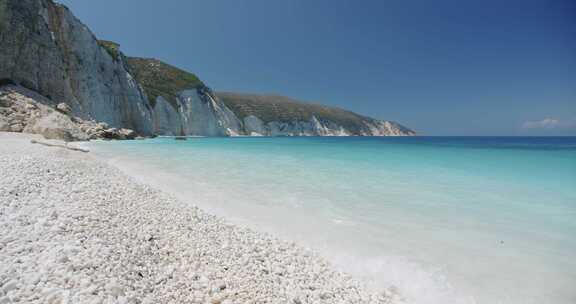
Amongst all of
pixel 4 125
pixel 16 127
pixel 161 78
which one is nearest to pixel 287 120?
pixel 161 78

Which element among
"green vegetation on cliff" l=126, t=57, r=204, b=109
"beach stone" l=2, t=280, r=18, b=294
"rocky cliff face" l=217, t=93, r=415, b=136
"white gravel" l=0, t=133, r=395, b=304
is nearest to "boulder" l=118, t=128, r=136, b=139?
"green vegetation on cliff" l=126, t=57, r=204, b=109

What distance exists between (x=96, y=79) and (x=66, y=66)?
5.48 m

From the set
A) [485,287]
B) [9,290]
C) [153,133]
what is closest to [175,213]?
[9,290]

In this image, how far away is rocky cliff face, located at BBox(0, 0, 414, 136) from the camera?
85.1ft

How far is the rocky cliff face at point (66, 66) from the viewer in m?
25.4

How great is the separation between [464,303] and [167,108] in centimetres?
6293

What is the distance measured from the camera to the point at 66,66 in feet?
107

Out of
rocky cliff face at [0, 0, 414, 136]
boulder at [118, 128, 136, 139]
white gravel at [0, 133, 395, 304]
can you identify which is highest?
rocky cliff face at [0, 0, 414, 136]

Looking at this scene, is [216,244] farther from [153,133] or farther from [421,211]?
[153,133]

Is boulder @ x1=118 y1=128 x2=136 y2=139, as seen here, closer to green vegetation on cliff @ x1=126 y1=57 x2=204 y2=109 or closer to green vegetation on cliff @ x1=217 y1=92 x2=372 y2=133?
green vegetation on cliff @ x1=126 y1=57 x2=204 y2=109

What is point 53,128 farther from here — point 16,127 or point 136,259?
point 136,259

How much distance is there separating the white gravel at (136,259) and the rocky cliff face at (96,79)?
31640 millimetres

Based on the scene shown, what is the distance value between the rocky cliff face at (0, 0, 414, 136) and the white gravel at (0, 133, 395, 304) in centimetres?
3164

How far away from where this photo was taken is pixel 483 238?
5133mm
